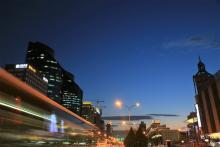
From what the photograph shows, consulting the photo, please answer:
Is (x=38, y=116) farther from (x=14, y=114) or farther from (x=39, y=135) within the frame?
(x=14, y=114)

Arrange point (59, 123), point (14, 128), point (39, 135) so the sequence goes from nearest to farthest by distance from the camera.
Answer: point (14, 128)
point (39, 135)
point (59, 123)

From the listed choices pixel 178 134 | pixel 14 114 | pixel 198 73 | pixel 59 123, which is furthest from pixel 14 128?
pixel 178 134

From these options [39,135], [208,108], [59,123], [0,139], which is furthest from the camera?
[208,108]

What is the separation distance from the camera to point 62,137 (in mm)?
13977

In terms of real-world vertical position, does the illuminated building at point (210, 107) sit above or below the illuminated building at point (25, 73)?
below

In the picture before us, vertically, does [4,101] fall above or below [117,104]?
below

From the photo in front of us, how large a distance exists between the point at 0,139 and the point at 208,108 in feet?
295

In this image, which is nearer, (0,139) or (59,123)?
(0,139)

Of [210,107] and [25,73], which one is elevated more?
[25,73]

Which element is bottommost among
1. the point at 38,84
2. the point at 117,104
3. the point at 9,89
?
the point at 9,89

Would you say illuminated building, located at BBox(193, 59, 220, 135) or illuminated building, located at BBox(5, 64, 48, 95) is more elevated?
illuminated building, located at BBox(5, 64, 48, 95)

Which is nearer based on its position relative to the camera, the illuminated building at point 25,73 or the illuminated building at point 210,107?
the illuminated building at point 210,107

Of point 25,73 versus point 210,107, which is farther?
point 25,73

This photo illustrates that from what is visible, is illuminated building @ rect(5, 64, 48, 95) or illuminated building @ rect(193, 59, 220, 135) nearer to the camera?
illuminated building @ rect(193, 59, 220, 135)
